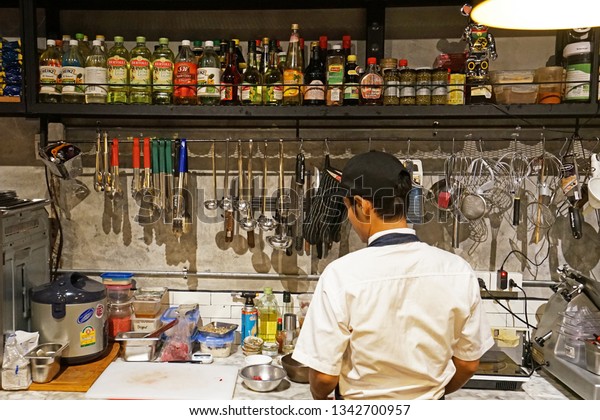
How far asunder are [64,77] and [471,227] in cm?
169

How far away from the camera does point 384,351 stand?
1.30 m

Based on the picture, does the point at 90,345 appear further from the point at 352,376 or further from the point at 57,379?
the point at 352,376

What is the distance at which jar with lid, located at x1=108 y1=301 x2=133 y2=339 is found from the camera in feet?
7.48

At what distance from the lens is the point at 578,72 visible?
200 cm

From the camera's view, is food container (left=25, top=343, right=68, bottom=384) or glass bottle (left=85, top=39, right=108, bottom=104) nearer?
food container (left=25, top=343, right=68, bottom=384)

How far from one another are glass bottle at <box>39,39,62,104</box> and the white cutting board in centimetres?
101

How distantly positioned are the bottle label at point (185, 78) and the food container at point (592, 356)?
5.28 feet

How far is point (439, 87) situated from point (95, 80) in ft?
Answer: 4.11

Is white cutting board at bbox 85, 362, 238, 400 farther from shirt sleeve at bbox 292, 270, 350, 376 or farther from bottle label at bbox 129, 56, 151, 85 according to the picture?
bottle label at bbox 129, 56, 151, 85

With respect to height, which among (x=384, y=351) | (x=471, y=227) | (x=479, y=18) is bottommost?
(x=384, y=351)

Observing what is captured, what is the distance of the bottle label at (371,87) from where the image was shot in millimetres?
2076

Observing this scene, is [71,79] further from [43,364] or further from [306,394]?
[306,394]

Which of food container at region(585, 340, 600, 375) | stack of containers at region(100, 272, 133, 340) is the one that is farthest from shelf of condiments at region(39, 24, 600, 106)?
food container at region(585, 340, 600, 375)

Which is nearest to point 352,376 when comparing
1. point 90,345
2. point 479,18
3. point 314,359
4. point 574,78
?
point 314,359
